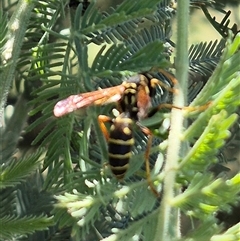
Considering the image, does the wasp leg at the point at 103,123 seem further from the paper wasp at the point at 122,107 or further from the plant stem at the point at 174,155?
the plant stem at the point at 174,155

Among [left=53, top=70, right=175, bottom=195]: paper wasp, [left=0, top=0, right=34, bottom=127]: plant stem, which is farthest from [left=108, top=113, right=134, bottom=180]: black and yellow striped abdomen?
[left=0, top=0, right=34, bottom=127]: plant stem

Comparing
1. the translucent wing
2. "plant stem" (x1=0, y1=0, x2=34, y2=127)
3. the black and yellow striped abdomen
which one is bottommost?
the black and yellow striped abdomen

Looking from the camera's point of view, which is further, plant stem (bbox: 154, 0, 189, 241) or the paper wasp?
the paper wasp

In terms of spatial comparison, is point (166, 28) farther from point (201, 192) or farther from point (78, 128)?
point (201, 192)

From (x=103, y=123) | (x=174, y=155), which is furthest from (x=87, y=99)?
(x=174, y=155)

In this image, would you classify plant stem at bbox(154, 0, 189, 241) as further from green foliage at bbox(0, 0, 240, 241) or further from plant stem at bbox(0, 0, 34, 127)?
plant stem at bbox(0, 0, 34, 127)
